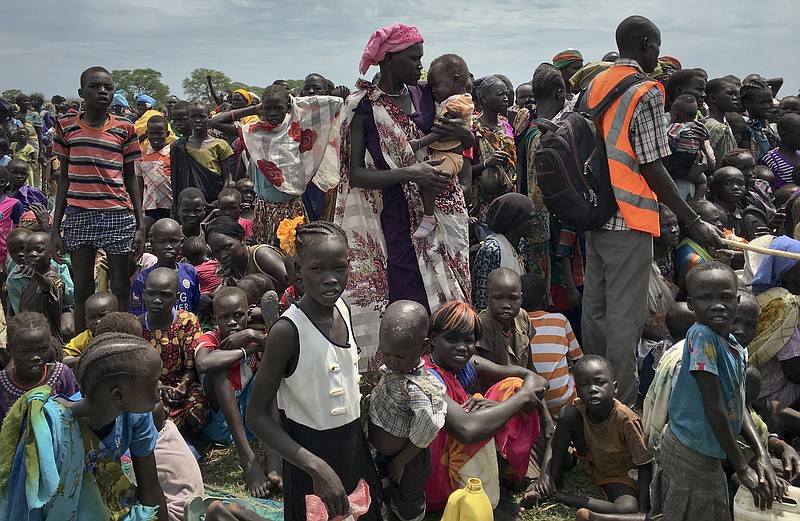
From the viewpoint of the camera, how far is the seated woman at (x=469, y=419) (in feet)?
10.4

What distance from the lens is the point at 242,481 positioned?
12.6ft

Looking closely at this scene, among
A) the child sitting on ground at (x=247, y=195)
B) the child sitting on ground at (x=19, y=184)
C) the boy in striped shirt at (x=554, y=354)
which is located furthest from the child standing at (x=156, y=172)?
the boy in striped shirt at (x=554, y=354)

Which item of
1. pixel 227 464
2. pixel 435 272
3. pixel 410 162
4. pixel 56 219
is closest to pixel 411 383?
pixel 435 272

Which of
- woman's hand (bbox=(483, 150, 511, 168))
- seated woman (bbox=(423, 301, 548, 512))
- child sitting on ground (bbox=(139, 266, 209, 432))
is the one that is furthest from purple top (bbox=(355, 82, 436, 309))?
woman's hand (bbox=(483, 150, 511, 168))

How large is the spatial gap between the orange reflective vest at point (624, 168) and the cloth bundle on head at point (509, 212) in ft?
2.13

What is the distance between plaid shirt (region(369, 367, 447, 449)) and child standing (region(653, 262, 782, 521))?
3.18 feet

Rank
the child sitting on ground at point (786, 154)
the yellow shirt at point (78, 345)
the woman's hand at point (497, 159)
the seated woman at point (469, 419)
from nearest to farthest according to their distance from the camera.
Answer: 1. the seated woman at point (469, 419)
2. the yellow shirt at point (78, 345)
3. the woman's hand at point (497, 159)
4. the child sitting on ground at point (786, 154)

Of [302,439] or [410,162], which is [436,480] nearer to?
[302,439]

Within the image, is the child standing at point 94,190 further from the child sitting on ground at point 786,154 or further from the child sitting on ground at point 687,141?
the child sitting on ground at point 786,154

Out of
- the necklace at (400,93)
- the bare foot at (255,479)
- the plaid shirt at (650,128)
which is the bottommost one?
the bare foot at (255,479)

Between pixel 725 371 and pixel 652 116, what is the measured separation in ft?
5.30

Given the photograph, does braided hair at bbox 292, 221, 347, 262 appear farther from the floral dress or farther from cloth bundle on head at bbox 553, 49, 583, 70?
cloth bundle on head at bbox 553, 49, 583, 70

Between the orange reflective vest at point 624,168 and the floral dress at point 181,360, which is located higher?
the orange reflective vest at point 624,168

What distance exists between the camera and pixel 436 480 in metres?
3.33
